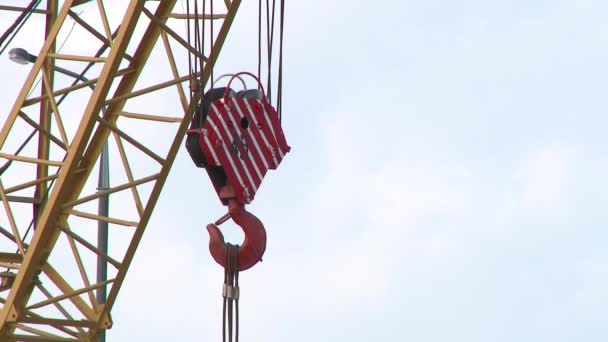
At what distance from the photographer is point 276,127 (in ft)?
102

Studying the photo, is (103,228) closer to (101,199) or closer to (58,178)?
(101,199)

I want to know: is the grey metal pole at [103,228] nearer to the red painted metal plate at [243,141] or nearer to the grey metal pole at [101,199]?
the grey metal pole at [101,199]

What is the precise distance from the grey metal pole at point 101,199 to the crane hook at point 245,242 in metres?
4.18

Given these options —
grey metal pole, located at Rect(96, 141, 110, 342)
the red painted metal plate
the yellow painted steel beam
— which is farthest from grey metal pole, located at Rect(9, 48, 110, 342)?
the red painted metal plate

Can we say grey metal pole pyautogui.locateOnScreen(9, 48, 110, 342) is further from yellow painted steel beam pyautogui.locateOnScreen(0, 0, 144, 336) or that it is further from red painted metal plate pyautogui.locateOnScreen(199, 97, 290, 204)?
red painted metal plate pyautogui.locateOnScreen(199, 97, 290, 204)

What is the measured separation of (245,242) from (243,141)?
182cm

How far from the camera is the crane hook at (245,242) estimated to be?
→ 2925 centimetres

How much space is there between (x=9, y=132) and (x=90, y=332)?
131 inches

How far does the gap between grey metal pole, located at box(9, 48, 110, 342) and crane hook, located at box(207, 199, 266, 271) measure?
4.18 m

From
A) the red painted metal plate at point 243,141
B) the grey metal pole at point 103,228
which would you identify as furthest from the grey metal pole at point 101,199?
the red painted metal plate at point 243,141

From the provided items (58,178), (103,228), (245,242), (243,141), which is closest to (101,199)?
(103,228)

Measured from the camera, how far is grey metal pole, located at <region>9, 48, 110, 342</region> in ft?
109

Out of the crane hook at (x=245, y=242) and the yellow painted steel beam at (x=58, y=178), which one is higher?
the yellow painted steel beam at (x=58, y=178)

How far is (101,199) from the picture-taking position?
34.0 meters
